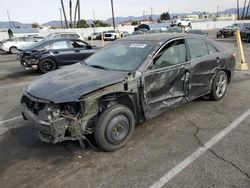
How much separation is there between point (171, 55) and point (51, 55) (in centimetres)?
669

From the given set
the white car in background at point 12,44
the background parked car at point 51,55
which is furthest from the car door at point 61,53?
the white car in background at point 12,44

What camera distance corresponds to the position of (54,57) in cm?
1001

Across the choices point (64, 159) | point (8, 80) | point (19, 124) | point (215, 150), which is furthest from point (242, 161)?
point (8, 80)

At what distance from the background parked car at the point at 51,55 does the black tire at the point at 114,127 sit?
694 cm

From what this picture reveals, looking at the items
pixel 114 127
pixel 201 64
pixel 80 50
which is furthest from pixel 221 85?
pixel 80 50

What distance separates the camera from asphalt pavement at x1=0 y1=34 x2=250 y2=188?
303 centimetres

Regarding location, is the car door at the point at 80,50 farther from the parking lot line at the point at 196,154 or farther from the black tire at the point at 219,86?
the parking lot line at the point at 196,154

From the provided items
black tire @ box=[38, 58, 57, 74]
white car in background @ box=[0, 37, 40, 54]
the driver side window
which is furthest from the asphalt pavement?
white car in background @ box=[0, 37, 40, 54]

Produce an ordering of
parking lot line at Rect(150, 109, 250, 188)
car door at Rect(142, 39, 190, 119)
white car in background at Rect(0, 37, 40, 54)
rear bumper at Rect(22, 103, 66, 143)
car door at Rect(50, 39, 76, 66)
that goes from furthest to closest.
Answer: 1. white car in background at Rect(0, 37, 40, 54)
2. car door at Rect(50, 39, 76, 66)
3. car door at Rect(142, 39, 190, 119)
4. rear bumper at Rect(22, 103, 66, 143)
5. parking lot line at Rect(150, 109, 250, 188)

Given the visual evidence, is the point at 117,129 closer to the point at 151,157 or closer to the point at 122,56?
the point at 151,157

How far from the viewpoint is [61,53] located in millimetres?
10086

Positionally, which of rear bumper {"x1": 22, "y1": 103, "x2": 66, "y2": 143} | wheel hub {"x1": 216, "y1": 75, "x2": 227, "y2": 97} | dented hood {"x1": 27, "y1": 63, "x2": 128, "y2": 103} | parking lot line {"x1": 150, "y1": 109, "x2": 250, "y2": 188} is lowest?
parking lot line {"x1": 150, "y1": 109, "x2": 250, "y2": 188}

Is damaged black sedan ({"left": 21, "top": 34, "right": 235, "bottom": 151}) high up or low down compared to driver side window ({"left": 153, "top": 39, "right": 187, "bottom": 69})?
down

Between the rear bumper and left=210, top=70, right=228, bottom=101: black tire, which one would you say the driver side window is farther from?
the rear bumper
